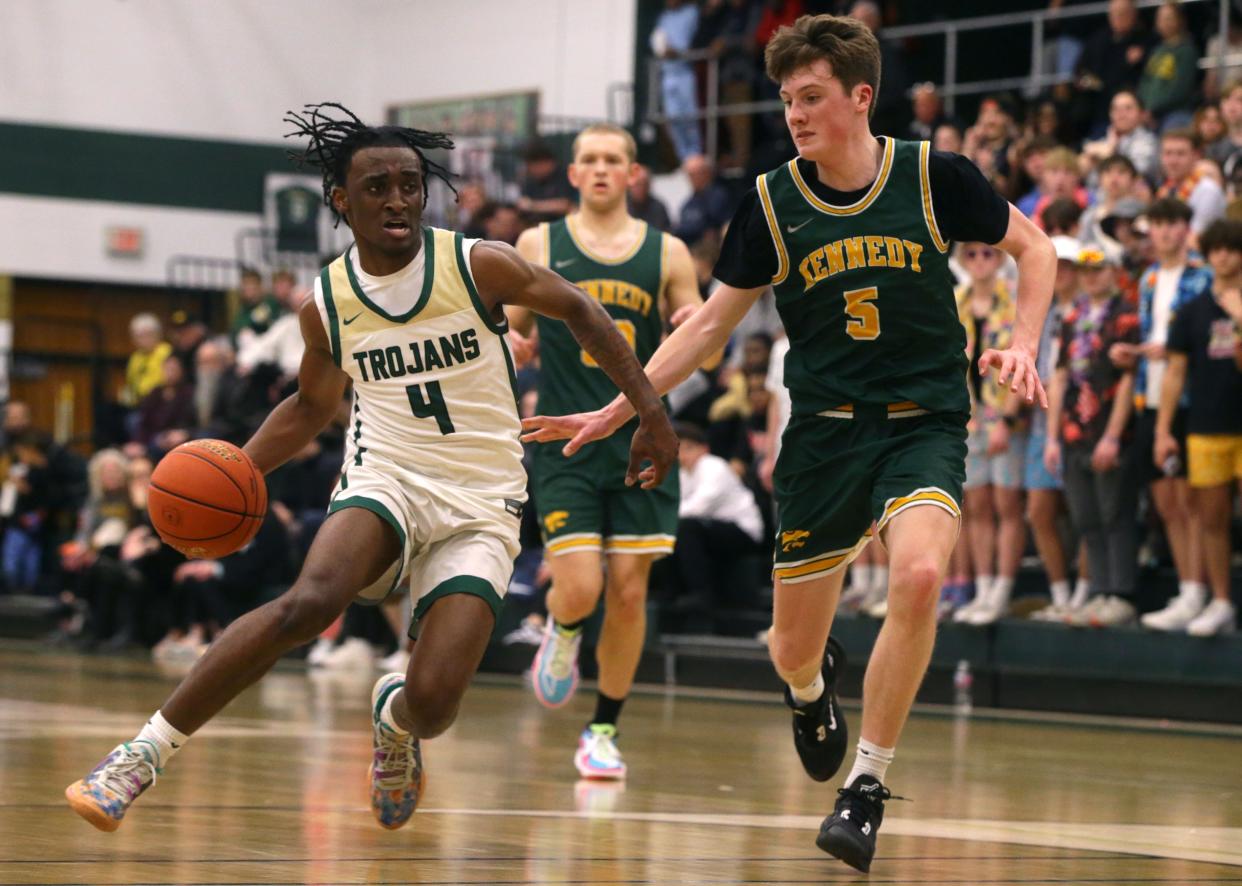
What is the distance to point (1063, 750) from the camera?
8992mm

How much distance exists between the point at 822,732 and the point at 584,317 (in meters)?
1.66

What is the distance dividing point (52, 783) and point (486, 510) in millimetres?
2021

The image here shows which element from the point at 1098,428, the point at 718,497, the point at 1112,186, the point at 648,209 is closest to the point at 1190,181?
the point at 1112,186

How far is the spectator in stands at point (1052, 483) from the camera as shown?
1105 cm

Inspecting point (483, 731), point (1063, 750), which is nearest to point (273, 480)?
point (483, 731)

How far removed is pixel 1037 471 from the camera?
11188mm

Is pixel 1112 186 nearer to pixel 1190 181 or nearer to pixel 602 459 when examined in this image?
pixel 1190 181

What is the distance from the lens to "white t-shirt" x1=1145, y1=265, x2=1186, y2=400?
35.0ft

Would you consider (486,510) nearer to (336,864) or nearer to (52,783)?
(336,864)

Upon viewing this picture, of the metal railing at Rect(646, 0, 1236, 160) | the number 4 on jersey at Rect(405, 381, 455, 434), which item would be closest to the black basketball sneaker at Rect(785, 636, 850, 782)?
the number 4 on jersey at Rect(405, 381, 455, 434)

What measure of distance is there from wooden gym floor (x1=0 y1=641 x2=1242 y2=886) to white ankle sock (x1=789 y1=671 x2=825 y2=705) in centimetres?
36

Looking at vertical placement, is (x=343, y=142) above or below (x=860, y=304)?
above

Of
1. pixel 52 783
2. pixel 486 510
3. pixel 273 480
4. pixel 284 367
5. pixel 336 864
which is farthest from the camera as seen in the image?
pixel 284 367

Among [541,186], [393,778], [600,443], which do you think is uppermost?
[541,186]
